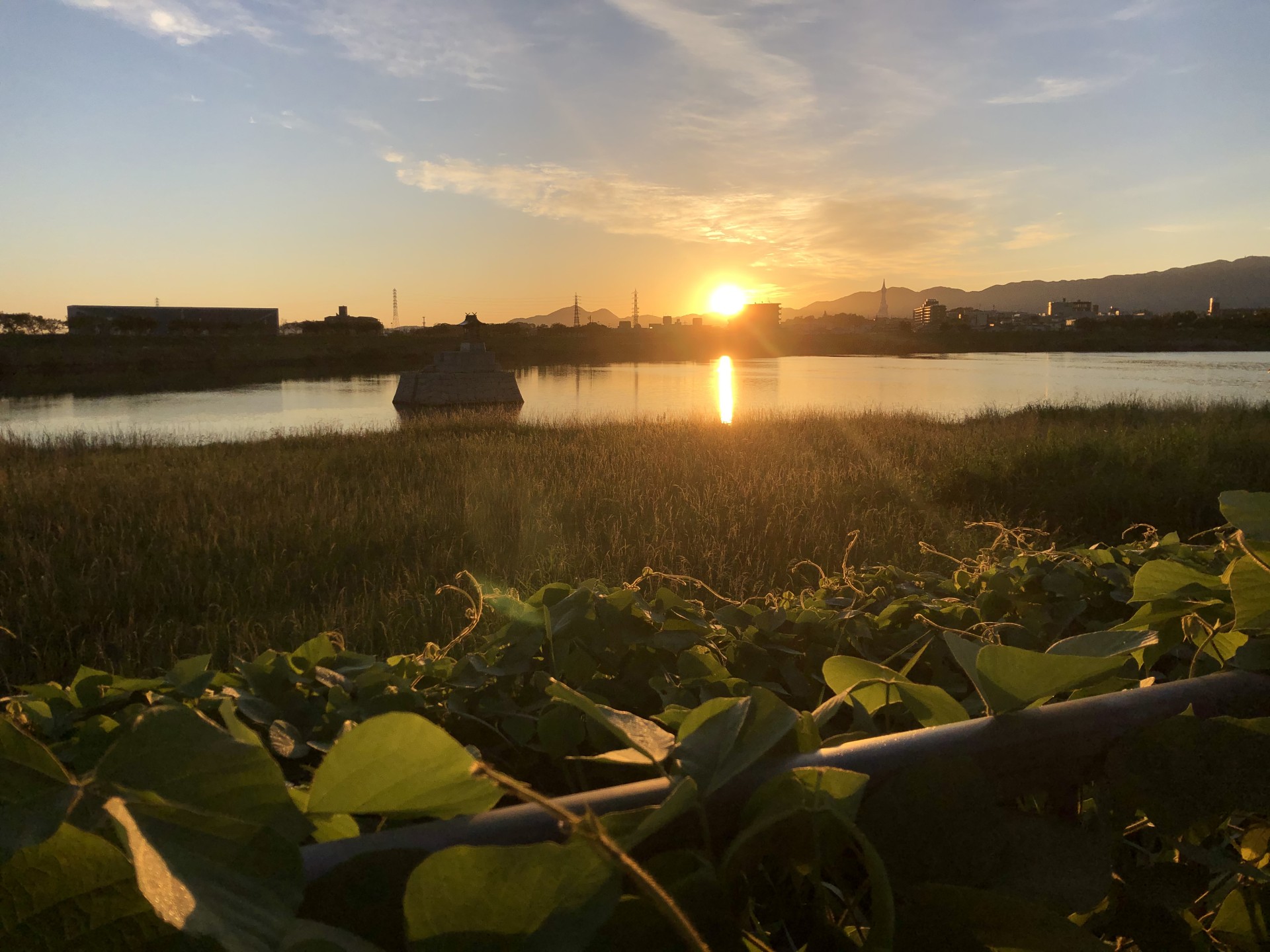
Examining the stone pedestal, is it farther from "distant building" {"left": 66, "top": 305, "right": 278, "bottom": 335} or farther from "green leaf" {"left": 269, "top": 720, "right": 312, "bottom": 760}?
"distant building" {"left": 66, "top": 305, "right": 278, "bottom": 335}

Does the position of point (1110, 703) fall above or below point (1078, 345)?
below

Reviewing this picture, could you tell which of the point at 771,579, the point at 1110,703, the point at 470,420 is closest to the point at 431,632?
the point at 771,579

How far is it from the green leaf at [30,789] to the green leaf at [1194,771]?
2.83 ft

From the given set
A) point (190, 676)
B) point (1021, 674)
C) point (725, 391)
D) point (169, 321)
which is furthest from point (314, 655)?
point (169, 321)

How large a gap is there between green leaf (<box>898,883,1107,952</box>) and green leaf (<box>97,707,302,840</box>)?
1.33ft

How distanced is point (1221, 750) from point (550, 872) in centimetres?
73

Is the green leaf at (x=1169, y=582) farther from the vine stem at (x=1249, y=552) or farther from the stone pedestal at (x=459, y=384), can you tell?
the stone pedestal at (x=459, y=384)

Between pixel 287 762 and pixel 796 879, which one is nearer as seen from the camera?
pixel 796 879

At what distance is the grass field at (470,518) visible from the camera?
530cm

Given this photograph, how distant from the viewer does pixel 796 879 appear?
62cm

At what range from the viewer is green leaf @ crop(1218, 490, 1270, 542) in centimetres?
96

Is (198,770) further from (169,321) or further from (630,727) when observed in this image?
(169,321)

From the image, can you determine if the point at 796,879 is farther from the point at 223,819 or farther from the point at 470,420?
the point at 470,420

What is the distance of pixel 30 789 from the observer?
43 centimetres
